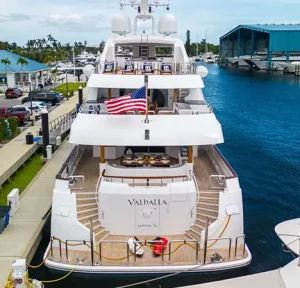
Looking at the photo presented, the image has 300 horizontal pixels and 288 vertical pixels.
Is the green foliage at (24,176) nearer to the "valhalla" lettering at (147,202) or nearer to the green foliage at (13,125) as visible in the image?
the green foliage at (13,125)

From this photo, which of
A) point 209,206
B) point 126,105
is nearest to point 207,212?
point 209,206

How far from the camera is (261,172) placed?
2267 centimetres

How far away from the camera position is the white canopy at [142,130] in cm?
1316

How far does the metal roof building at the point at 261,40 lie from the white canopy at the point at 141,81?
93.2 meters

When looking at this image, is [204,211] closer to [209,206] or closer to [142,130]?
[209,206]

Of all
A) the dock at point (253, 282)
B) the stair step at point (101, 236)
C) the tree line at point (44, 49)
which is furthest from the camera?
the tree line at point (44, 49)

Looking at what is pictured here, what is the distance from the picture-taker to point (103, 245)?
1237cm

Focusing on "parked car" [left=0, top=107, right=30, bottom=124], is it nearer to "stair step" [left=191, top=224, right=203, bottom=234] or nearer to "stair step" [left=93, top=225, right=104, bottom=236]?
"stair step" [left=93, top=225, right=104, bottom=236]

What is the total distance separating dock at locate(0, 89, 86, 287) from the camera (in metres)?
12.8

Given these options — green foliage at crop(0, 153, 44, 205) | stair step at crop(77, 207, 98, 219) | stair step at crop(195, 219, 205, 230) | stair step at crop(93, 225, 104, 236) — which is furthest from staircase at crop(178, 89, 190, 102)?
green foliage at crop(0, 153, 44, 205)

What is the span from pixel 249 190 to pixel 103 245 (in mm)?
9890

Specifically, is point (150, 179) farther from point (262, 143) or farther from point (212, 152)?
point (262, 143)

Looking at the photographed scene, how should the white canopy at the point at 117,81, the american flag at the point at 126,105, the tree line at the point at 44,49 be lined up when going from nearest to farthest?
the american flag at the point at 126,105 → the white canopy at the point at 117,81 → the tree line at the point at 44,49

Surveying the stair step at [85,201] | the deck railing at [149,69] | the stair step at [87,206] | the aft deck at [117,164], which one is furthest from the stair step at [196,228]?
the deck railing at [149,69]
